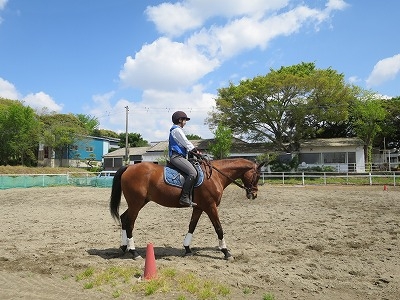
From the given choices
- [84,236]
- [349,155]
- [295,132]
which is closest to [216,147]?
[295,132]

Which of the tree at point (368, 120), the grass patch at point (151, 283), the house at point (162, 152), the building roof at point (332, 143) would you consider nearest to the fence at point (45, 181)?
the house at point (162, 152)

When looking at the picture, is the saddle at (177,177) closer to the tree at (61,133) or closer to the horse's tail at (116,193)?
the horse's tail at (116,193)

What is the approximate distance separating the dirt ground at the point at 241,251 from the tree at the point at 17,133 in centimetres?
3731

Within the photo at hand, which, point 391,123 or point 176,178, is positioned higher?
point 391,123

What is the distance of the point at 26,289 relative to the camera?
4633 millimetres

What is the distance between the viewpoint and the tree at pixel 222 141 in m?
38.9

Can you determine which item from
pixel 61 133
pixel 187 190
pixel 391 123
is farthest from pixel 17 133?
pixel 391 123

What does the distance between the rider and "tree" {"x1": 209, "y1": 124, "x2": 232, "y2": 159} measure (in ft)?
106

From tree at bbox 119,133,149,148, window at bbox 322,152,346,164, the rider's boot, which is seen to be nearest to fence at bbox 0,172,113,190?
the rider's boot

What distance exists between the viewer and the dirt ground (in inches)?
184

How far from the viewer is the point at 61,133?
48031mm

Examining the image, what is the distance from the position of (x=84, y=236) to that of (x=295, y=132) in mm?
33707

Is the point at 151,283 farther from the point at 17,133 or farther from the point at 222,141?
the point at 17,133

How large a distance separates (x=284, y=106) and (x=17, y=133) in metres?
34.8
